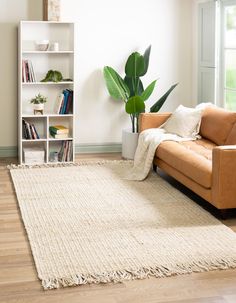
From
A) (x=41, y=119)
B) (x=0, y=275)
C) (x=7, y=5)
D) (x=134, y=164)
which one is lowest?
(x=0, y=275)

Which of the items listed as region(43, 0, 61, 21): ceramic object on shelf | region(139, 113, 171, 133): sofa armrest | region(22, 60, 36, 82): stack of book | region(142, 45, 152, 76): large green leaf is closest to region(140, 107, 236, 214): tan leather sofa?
region(139, 113, 171, 133): sofa armrest

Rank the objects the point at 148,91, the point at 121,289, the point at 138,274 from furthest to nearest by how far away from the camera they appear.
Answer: the point at 148,91, the point at 138,274, the point at 121,289

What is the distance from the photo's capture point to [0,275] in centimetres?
350

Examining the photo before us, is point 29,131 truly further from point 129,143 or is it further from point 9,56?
point 129,143

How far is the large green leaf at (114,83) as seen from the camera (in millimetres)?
6875

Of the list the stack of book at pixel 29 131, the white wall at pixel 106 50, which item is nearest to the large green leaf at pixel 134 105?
the white wall at pixel 106 50

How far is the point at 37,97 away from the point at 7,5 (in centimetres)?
107

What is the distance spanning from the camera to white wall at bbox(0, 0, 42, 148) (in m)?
6.68

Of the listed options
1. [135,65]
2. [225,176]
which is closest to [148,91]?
[135,65]

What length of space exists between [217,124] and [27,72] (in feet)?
7.06

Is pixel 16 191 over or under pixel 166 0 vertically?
under

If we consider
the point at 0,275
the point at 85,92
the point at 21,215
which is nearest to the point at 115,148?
the point at 85,92

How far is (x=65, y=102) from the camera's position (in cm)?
666

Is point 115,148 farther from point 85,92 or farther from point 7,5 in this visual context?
point 7,5
